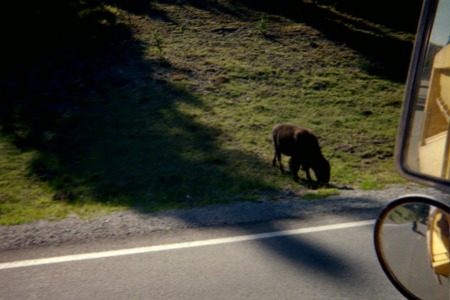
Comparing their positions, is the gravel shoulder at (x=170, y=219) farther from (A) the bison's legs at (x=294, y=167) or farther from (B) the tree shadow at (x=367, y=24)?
(B) the tree shadow at (x=367, y=24)

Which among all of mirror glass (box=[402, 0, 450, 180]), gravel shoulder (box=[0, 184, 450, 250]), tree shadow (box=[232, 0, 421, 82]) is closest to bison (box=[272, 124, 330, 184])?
gravel shoulder (box=[0, 184, 450, 250])

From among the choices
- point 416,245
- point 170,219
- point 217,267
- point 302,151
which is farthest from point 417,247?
point 302,151

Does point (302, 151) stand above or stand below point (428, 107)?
below

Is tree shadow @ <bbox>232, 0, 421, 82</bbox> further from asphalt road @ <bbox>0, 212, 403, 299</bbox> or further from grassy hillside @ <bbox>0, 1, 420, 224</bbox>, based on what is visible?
asphalt road @ <bbox>0, 212, 403, 299</bbox>

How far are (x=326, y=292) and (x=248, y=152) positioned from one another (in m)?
6.66

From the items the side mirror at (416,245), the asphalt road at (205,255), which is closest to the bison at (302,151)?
the asphalt road at (205,255)

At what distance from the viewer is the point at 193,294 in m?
4.36

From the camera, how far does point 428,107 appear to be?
2928 mm

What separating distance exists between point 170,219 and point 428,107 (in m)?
4.25

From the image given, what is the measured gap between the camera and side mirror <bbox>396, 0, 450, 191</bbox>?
2742 mm

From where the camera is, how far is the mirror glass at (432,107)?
2744 millimetres

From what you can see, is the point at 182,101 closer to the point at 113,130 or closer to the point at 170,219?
the point at 113,130

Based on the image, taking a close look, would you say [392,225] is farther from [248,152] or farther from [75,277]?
[248,152]

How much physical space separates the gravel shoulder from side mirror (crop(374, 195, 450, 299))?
106 inches
